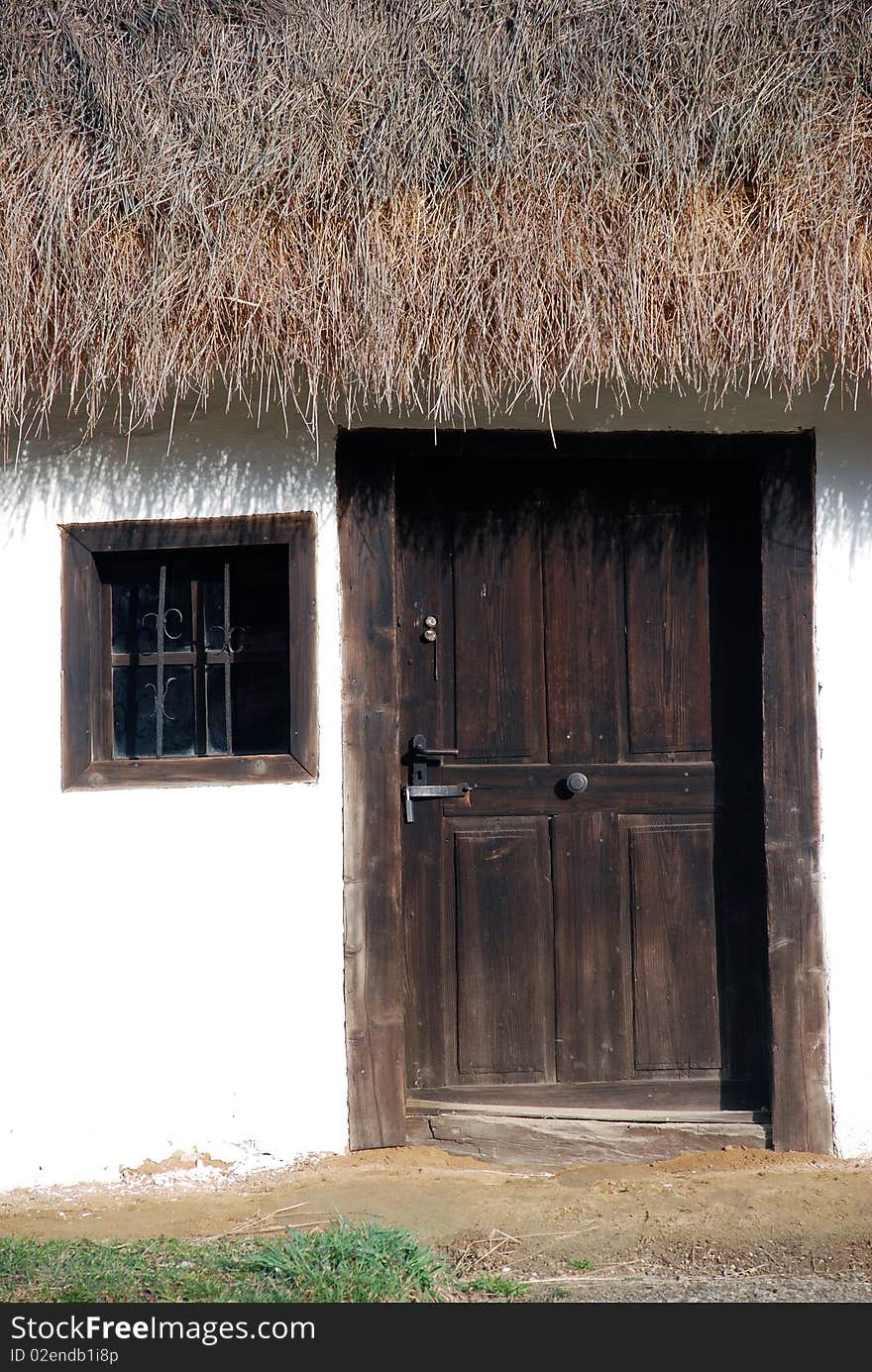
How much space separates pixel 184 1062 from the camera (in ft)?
11.4

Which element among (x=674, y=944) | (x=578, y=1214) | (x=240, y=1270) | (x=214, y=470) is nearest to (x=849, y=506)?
(x=674, y=944)

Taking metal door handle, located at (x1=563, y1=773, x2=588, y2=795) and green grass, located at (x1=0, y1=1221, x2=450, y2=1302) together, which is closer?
green grass, located at (x1=0, y1=1221, x2=450, y2=1302)

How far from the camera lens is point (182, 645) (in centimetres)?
367

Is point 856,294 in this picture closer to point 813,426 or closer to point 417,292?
point 813,426

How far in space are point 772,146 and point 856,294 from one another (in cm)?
47

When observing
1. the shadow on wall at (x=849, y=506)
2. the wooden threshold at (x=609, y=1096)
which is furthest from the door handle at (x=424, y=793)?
the shadow on wall at (x=849, y=506)

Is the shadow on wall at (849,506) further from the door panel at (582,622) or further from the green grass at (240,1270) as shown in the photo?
the green grass at (240,1270)

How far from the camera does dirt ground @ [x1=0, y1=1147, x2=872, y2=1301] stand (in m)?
2.79

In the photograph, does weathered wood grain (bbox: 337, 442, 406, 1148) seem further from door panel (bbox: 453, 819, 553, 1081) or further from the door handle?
door panel (bbox: 453, 819, 553, 1081)

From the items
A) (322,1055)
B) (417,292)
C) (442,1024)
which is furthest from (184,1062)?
(417,292)

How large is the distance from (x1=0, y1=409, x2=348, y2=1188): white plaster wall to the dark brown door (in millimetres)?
332

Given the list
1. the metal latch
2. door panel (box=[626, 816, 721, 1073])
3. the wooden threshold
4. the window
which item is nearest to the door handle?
the metal latch

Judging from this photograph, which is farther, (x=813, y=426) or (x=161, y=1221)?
(x=813, y=426)

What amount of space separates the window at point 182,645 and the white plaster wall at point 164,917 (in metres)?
0.06
